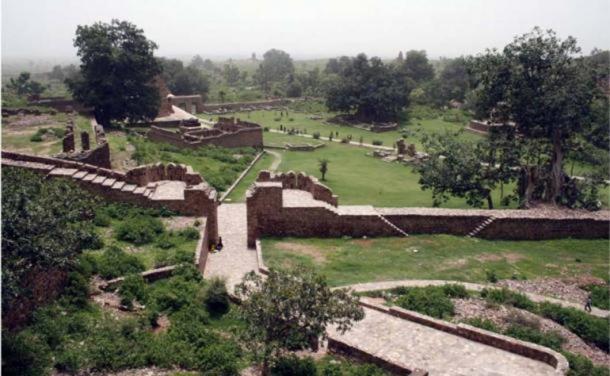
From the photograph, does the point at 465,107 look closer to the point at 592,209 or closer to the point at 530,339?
the point at 592,209

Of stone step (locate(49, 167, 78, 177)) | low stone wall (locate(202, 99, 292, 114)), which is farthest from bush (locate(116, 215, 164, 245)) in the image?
low stone wall (locate(202, 99, 292, 114))

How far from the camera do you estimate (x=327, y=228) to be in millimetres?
21234

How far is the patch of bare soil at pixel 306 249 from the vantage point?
19155mm

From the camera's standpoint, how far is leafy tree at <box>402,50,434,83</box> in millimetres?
94875

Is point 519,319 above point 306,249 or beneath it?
beneath

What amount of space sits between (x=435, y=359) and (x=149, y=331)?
6695 mm

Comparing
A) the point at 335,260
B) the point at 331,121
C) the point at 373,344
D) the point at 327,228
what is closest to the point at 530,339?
the point at 373,344

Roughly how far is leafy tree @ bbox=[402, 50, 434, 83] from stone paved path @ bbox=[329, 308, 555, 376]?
277 feet

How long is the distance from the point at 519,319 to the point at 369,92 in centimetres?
4843

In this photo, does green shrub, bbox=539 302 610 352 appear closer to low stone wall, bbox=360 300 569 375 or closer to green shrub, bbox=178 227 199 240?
low stone wall, bbox=360 300 569 375

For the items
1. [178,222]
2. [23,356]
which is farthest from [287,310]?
[178,222]

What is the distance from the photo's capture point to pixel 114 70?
40.0 meters

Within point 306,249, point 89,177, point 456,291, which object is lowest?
point 456,291

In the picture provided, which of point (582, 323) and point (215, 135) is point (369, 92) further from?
point (582, 323)
